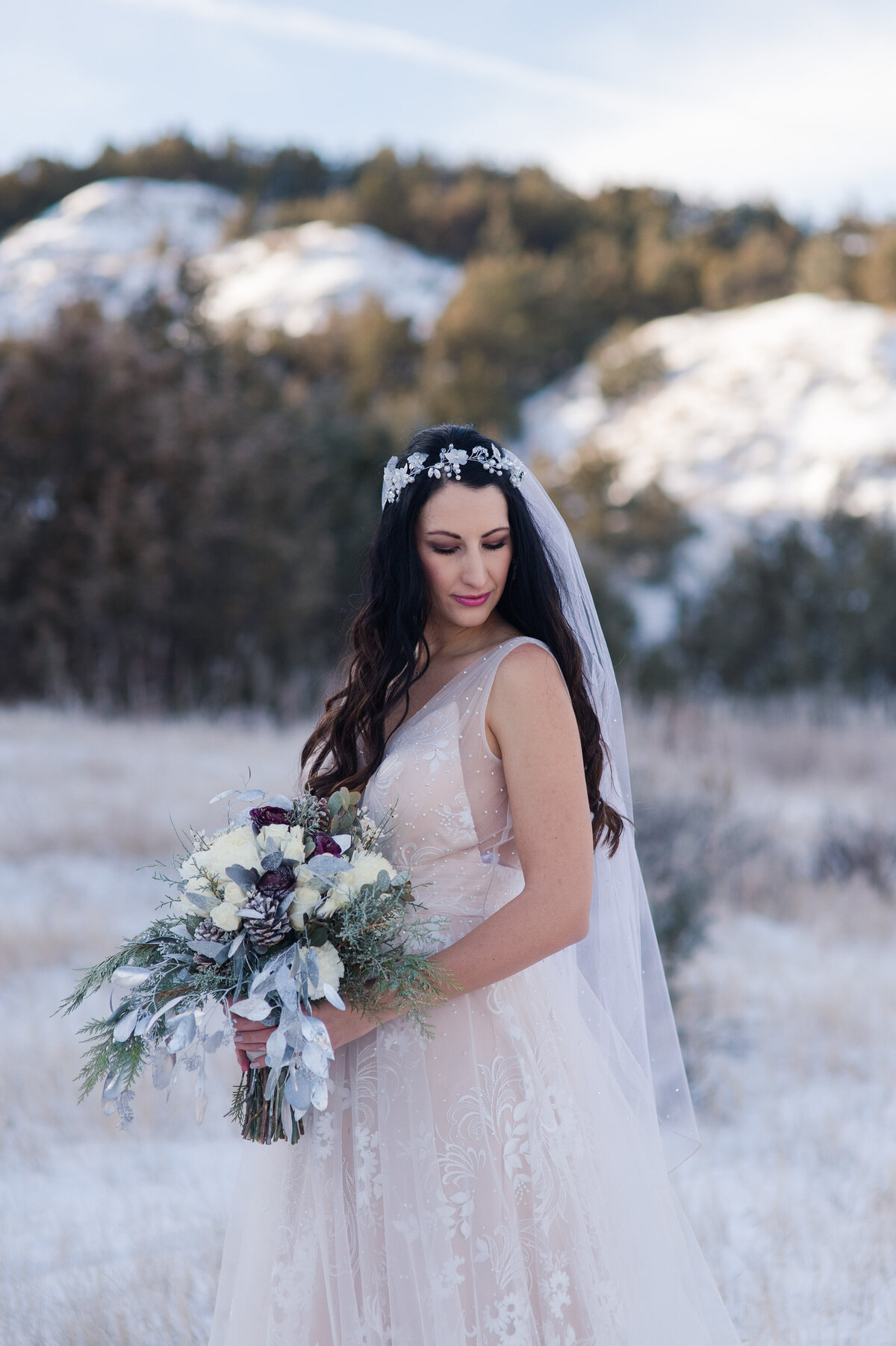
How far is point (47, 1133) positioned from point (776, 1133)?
2775mm

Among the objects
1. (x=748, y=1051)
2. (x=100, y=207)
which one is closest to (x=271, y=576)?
(x=748, y=1051)

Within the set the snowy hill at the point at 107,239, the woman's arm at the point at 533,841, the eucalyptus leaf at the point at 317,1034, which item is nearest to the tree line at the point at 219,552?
the woman's arm at the point at 533,841

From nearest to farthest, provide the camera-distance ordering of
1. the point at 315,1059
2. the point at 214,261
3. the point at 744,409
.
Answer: the point at 315,1059, the point at 744,409, the point at 214,261

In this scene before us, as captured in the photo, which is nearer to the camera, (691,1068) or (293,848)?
(293,848)

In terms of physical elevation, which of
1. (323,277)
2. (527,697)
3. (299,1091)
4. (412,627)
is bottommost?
(299,1091)

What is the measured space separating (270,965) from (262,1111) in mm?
302

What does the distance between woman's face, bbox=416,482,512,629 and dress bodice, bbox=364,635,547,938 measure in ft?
0.40

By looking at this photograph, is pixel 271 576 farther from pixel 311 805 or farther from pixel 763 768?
pixel 311 805

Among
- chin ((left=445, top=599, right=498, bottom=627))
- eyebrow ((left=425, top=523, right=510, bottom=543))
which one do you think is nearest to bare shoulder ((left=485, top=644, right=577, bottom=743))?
chin ((left=445, top=599, right=498, bottom=627))

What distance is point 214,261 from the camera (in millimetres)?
48750

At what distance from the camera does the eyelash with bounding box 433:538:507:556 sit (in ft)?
6.98

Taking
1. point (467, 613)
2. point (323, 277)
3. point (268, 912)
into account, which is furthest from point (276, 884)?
point (323, 277)

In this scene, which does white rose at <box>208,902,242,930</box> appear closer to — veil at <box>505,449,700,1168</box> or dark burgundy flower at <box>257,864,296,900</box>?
dark burgundy flower at <box>257,864,296,900</box>

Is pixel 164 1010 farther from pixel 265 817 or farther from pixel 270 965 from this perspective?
pixel 265 817
